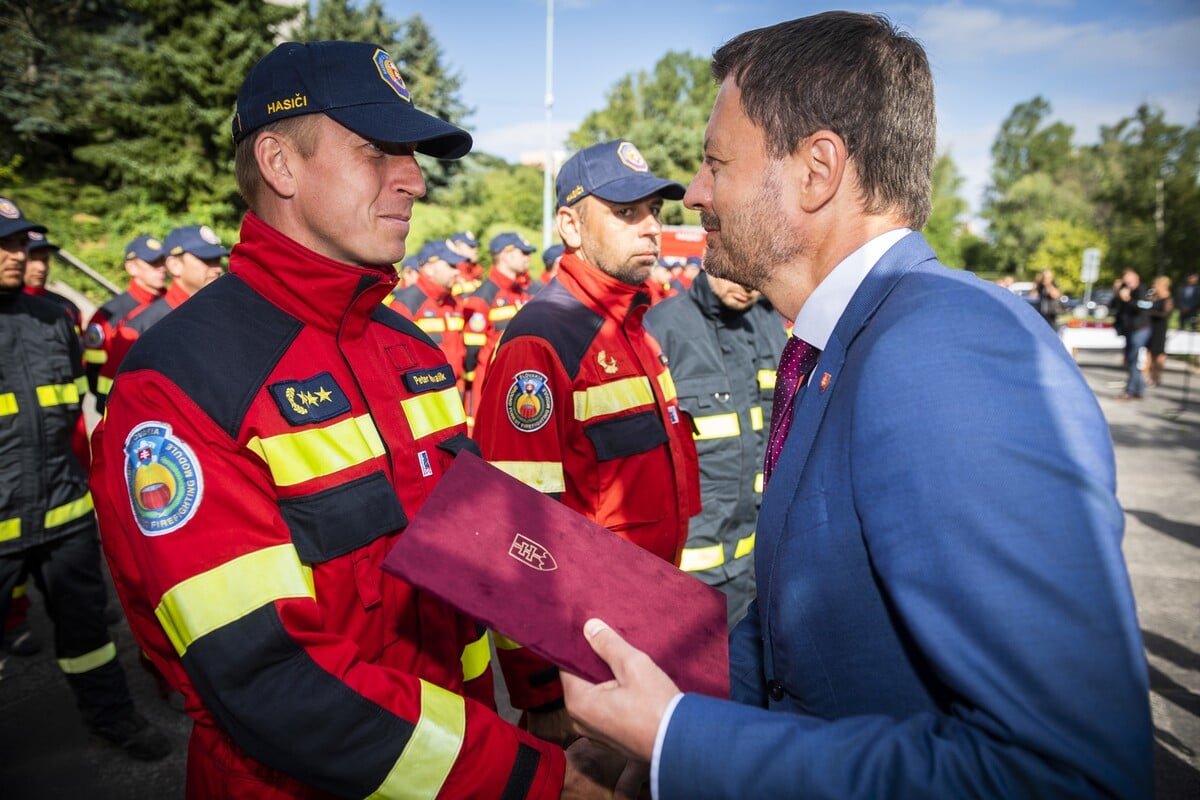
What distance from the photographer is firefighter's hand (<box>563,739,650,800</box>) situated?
150cm

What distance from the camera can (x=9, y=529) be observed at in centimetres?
361

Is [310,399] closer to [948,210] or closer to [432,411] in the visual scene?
[432,411]

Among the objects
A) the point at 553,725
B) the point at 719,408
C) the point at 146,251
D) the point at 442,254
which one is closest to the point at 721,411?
the point at 719,408

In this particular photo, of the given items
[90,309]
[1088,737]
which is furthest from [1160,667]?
[90,309]

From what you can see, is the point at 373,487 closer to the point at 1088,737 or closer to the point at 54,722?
the point at 1088,737

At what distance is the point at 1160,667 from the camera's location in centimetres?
449

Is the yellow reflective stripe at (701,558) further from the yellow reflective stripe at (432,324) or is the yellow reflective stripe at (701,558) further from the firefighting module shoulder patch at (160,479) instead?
the yellow reflective stripe at (432,324)

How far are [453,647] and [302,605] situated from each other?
596 millimetres

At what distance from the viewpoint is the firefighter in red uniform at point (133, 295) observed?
632 cm

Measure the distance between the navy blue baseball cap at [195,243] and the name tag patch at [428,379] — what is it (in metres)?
4.60

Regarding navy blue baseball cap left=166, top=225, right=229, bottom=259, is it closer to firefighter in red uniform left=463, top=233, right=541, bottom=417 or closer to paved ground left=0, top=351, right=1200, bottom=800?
paved ground left=0, top=351, right=1200, bottom=800

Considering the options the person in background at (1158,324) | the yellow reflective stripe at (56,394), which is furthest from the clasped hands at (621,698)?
the person in background at (1158,324)

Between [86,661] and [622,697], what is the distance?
153 inches

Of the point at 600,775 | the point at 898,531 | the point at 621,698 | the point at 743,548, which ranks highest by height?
the point at 898,531
